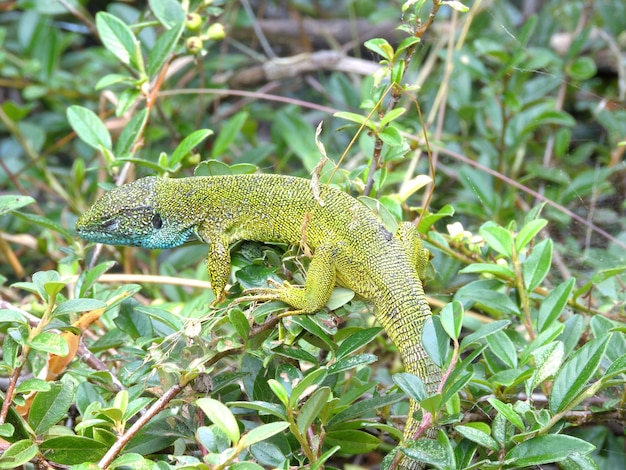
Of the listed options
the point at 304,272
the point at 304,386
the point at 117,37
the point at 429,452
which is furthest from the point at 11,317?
the point at 117,37

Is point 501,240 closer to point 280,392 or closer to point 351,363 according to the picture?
point 351,363

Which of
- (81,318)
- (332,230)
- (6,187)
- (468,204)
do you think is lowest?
(6,187)

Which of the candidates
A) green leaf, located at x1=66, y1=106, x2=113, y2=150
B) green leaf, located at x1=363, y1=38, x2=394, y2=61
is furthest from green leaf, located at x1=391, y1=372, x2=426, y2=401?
green leaf, located at x1=66, y1=106, x2=113, y2=150

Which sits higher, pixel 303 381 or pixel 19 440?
pixel 303 381

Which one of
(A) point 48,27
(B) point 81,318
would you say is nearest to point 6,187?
(A) point 48,27

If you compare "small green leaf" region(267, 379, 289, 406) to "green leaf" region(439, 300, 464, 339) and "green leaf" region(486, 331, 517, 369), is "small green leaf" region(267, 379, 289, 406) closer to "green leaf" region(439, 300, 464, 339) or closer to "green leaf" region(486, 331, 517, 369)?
"green leaf" region(439, 300, 464, 339)

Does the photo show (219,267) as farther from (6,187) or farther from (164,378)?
(6,187)

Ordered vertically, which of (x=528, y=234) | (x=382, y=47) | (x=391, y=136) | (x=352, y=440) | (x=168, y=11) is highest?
(x=382, y=47)
